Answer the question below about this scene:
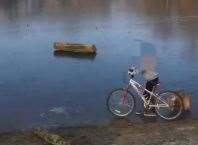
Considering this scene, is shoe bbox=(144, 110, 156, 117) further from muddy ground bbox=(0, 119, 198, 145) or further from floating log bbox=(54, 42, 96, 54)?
floating log bbox=(54, 42, 96, 54)

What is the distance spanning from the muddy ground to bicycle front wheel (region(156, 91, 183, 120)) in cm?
56

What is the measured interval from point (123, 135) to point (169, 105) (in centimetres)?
189

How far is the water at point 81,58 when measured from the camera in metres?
12.9

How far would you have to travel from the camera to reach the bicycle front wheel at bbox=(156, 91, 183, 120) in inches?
450

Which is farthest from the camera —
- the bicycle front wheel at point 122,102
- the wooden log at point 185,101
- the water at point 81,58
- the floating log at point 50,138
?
the water at point 81,58

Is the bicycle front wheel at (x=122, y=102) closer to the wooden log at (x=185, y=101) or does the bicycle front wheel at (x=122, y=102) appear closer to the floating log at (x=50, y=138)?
the wooden log at (x=185, y=101)

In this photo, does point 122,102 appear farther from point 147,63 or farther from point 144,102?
point 147,63

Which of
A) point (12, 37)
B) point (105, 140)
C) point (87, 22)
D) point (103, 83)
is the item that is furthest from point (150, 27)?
point (105, 140)

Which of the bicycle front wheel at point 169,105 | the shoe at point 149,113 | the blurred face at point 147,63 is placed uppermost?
the blurred face at point 147,63

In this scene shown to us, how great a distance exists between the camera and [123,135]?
996 centimetres

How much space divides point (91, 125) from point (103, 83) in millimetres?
4595

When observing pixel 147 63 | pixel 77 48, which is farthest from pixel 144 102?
pixel 77 48

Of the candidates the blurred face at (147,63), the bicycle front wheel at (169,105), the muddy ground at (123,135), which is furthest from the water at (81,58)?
the blurred face at (147,63)

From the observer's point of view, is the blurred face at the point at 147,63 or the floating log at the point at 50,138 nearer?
the floating log at the point at 50,138
